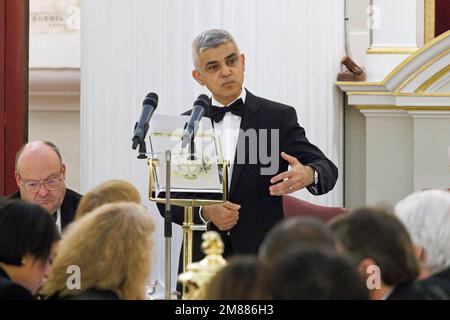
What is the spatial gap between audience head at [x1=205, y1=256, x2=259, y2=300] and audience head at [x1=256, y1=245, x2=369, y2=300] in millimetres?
82

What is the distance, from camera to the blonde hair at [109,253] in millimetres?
2795

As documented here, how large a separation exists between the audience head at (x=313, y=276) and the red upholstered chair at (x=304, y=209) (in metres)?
2.56

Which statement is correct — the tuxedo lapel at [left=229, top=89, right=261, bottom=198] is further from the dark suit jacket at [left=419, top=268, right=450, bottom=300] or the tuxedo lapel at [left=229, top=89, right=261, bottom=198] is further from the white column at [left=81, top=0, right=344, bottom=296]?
the dark suit jacket at [left=419, top=268, right=450, bottom=300]

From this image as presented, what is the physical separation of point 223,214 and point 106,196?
64 centimetres

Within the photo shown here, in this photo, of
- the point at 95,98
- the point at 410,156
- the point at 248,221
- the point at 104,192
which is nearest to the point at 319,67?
the point at 410,156

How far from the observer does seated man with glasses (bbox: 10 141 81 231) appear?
14.1 ft

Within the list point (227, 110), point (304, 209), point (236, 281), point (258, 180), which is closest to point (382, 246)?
point (236, 281)

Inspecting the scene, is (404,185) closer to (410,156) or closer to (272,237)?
(410,156)

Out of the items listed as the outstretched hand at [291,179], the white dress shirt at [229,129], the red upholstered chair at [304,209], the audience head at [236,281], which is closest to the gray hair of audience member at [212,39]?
the white dress shirt at [229,129]

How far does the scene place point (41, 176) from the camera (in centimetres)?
434

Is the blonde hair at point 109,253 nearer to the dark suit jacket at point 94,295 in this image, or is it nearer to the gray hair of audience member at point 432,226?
the dark suit jacket at point 94,295

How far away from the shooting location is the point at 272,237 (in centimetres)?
242

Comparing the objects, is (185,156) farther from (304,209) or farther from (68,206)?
(304,209)

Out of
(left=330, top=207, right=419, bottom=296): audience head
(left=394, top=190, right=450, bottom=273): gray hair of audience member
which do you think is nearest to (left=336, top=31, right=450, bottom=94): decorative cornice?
(left=394, top=190, right=450, bottom=273): gray hair of audience member
